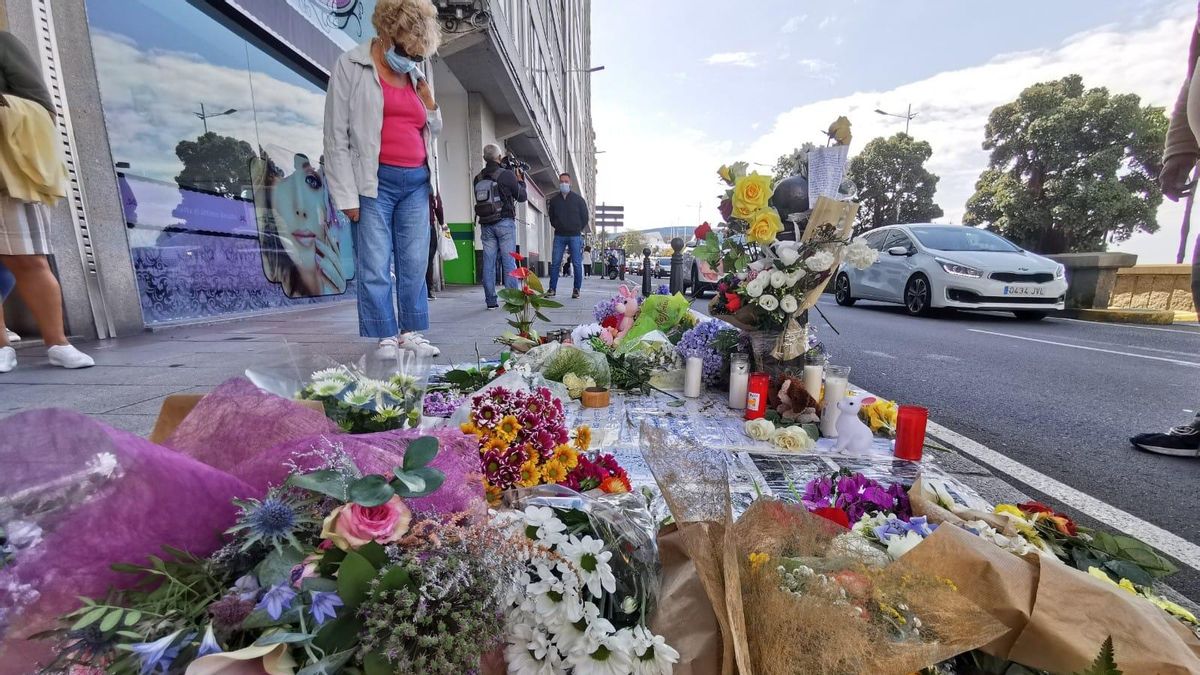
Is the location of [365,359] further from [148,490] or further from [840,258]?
[840,258]

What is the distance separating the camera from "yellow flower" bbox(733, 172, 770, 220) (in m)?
2.12

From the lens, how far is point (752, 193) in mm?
2127

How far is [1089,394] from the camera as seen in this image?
132 inches

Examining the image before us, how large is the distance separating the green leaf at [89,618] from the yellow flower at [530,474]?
65cm

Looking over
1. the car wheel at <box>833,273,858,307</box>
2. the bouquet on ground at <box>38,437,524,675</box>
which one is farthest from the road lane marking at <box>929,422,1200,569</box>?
the car wheel at <box>833,273,858,307</box>

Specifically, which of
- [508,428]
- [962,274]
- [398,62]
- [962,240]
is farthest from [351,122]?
[962,240]

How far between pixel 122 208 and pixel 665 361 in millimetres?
4342

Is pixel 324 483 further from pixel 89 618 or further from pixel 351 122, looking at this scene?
pixel 351 122

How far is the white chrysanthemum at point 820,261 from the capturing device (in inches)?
79.4

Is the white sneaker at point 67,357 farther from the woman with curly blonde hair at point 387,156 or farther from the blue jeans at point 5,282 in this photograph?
the woman with curly blonde hair at point 387,156

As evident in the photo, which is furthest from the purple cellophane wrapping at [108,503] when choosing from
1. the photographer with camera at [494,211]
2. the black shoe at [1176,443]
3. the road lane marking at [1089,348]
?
the road lane marking at [1089,348]

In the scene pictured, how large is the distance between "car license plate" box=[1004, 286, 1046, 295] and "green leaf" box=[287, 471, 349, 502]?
29.2ft

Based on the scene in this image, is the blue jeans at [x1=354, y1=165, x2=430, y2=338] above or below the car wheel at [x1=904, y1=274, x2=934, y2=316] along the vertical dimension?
above

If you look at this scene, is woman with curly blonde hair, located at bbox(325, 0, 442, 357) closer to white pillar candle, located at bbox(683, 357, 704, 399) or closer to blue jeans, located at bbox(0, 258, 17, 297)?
white pillar candle, located at bbox(683, 357, 704, 399)
